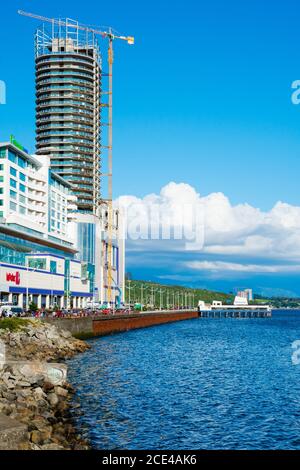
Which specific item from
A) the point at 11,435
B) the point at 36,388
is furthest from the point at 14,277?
the point at 11,435

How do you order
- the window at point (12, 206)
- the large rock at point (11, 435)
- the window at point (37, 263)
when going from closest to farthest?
the large rock at point (11, 435) < the window at point (37, 263) < the window at point (12, 206)

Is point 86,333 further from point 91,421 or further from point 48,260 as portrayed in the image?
point 91,421

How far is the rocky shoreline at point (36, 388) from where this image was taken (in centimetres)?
3434

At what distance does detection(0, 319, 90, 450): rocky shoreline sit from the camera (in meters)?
34.3

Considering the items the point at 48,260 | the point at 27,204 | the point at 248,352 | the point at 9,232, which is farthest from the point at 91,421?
the point at 27,204

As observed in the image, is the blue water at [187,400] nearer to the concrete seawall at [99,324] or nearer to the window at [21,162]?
the concrete seawall at [99,324]

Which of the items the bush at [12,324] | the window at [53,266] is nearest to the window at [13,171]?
the window at [53,266]

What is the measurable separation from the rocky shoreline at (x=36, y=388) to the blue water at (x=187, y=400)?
1.60 m

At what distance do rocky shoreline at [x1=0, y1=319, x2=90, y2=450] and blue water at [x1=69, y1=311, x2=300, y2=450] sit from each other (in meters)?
1.60

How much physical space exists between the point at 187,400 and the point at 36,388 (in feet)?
40.1

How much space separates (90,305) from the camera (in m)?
183

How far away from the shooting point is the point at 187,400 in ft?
164

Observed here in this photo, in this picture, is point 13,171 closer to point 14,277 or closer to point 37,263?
point 37,263
